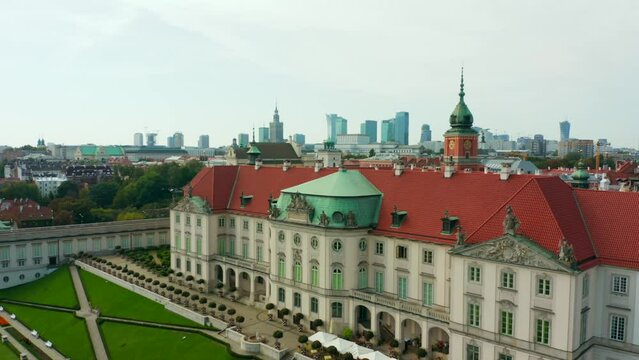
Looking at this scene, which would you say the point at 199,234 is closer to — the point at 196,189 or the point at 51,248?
the point at 196,189

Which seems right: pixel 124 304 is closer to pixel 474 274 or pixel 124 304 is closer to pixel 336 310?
pixel 336 310

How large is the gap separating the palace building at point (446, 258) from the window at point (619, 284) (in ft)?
0.31

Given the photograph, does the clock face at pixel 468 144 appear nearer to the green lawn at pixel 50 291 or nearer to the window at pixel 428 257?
the window at pixel 428 257

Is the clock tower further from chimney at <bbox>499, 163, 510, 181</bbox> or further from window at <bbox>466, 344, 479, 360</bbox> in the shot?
window at <bbox>466, 344, 479, 360</bbox>

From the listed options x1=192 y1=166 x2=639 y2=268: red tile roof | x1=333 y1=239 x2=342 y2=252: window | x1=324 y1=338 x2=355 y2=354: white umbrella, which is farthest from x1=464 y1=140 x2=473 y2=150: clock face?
A: x1=324 y1=338 x2=355 y2=354: white umbrella

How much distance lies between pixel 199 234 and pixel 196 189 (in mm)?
7026

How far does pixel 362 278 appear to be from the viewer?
55.2 metres

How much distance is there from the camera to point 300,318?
5631cm

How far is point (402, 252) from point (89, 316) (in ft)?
136

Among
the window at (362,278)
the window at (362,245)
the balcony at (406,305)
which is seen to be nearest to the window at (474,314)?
the balcony at (406,305)

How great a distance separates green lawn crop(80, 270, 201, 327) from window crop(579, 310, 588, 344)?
38834 millimetres

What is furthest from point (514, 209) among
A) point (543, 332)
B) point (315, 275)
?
point (315, 275)

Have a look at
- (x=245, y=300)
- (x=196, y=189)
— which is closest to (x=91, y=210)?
(x=196, y=189)

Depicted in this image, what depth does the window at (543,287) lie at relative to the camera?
130 feet
